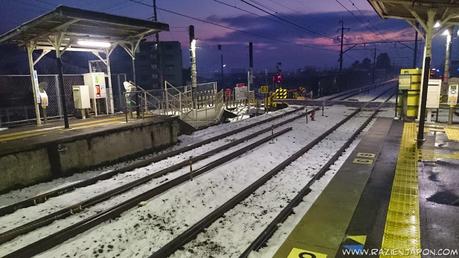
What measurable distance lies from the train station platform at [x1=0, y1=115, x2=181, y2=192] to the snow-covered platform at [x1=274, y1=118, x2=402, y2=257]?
23.9 ft

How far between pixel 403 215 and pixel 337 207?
3.98 ft

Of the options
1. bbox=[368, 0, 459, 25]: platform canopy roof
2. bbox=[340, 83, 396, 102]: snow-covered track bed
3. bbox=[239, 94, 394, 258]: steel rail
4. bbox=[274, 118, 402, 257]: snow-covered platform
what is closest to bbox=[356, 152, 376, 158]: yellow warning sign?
bbox=[274, 118, 402, 257]: snow-covered platform

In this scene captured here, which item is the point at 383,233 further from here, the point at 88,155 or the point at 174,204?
the point at 88,155

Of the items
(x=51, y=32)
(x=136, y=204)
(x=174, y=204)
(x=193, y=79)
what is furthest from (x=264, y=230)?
(x=193, y=79)

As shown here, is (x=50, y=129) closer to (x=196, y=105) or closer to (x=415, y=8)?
(x=196, y=105)

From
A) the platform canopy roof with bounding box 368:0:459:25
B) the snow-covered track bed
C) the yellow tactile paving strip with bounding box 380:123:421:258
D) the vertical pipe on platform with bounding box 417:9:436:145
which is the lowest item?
the snow-covered track bed

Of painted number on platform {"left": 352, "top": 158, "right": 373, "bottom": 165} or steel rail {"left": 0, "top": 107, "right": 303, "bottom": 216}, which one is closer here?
steel rail {"left": 0, "top": 107, "right": 303, "bottom": 216}

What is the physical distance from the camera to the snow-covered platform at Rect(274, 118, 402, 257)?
5.29 metres

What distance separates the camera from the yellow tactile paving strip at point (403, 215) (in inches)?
197

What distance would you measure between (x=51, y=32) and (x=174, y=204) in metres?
7.69

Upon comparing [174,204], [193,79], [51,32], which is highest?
[51,32]

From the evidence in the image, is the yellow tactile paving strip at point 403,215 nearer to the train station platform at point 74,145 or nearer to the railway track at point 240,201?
the railway track at point 240,201

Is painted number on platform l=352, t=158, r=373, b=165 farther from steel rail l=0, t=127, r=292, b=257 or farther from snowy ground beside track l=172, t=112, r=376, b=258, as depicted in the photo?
steel rail l=0, t=127, r=292, b=257

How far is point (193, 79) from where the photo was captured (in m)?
22.5
